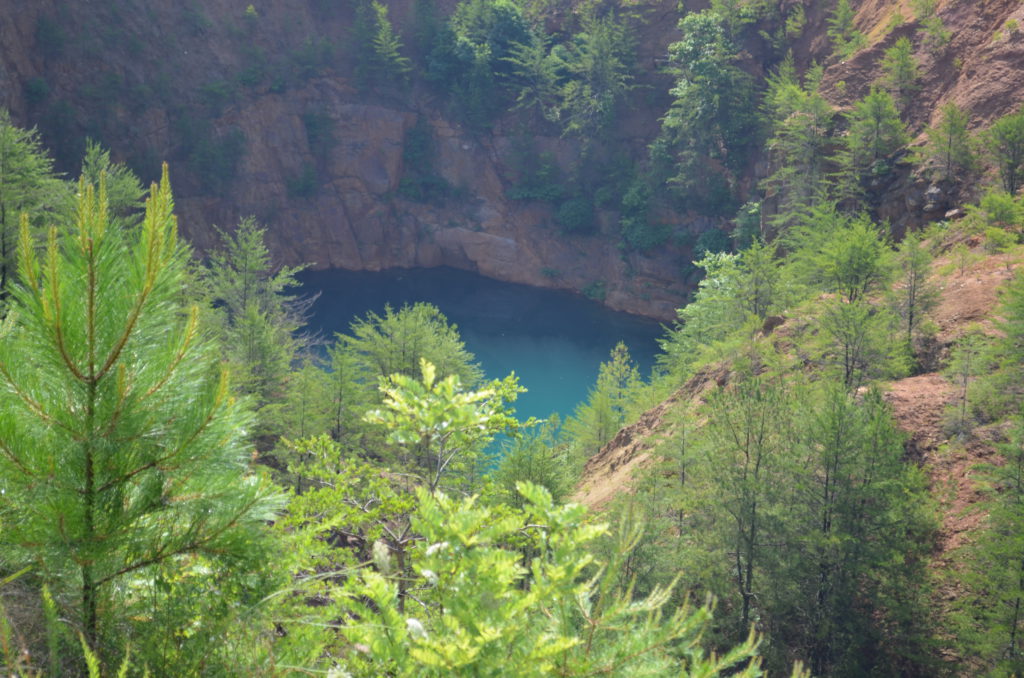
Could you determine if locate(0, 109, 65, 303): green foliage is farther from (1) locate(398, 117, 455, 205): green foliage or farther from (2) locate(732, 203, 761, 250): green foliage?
(1) locate(398, 117, 455, 205): green foliage

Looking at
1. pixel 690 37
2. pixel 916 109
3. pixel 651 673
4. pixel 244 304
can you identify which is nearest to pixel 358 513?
pixel 651 673

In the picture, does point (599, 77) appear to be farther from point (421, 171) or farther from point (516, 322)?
point (516, 322)

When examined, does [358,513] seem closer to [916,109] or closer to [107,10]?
[916,109]

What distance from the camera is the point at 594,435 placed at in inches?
971

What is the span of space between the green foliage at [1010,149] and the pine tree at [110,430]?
26279mm

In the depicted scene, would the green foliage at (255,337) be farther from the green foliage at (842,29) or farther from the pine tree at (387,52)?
the green foliage at (842,29)

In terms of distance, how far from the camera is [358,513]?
4.79m

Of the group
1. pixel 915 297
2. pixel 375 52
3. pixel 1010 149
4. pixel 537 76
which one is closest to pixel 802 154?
pixel 1010 149

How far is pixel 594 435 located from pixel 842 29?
24.2m

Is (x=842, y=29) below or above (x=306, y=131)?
above

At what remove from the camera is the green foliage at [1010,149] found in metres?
23.1

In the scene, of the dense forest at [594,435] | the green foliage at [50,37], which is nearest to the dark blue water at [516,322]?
the dense forest at [594,435]

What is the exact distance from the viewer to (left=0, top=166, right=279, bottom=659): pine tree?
253 centimetres

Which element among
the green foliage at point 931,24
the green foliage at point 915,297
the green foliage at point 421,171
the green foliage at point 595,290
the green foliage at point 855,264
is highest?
the green foliage at point 421,171
